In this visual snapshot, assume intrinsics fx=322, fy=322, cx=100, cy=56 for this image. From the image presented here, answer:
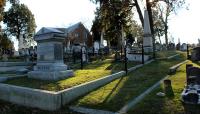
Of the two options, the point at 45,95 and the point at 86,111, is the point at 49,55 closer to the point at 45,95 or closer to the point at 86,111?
the point at 45,95

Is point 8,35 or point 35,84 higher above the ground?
point 8,35

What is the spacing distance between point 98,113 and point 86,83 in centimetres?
258

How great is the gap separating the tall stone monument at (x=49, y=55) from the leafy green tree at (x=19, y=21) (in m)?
48.6

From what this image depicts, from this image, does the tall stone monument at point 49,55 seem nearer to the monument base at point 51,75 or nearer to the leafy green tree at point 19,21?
the monument base at point 51,75

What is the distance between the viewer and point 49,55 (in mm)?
14344

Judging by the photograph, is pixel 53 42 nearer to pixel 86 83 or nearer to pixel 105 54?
pixel 86 83

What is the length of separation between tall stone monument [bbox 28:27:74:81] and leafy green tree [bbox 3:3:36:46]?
4859cm

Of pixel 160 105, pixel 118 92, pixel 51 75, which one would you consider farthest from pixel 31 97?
pixel 160 105

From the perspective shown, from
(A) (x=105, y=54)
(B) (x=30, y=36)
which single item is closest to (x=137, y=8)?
(A) (x=105, y=54)

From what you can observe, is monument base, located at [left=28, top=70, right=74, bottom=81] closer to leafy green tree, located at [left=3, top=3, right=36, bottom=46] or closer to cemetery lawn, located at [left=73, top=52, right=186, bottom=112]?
cemetery lawn, located at [left=73, top=52, right=186, bottom=112]

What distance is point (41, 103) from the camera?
10.2 metres

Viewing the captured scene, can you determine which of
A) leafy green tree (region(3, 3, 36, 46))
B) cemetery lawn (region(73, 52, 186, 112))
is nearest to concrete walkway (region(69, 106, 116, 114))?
cemetery lawn (region(73, 52, 186, 112))

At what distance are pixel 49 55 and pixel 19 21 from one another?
5041 centimetres

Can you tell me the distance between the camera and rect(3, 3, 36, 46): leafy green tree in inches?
2437
